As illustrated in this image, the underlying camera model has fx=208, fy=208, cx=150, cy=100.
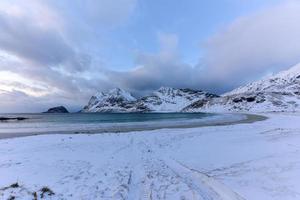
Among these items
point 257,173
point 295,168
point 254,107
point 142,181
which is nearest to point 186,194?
point 142,181

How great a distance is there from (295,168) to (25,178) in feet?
44.7

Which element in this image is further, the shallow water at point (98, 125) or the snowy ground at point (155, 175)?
the shallow water at point (98, 125)

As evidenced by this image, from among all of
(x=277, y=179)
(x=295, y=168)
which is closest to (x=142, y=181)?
(x=277, y=179)

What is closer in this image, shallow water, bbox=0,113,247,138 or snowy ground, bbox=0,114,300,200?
snowy ground, bbox=0,114,300,200

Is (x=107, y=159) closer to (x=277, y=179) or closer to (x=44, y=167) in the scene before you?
(x=44, y=167)

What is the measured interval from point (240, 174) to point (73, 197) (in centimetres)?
798

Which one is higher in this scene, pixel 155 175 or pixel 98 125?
pixel 98 125

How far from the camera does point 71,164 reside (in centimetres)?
1334

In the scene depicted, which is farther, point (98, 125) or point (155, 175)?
point (98, 125)


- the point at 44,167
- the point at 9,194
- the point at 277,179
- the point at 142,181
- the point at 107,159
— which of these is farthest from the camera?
the point at 107,159

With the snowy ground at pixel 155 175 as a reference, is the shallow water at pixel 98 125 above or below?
above

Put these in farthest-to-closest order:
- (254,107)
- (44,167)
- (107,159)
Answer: (254,107), (107,159), (44,167)

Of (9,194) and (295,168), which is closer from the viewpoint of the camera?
(9,194)

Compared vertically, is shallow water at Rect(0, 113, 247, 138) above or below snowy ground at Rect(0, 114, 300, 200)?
above
